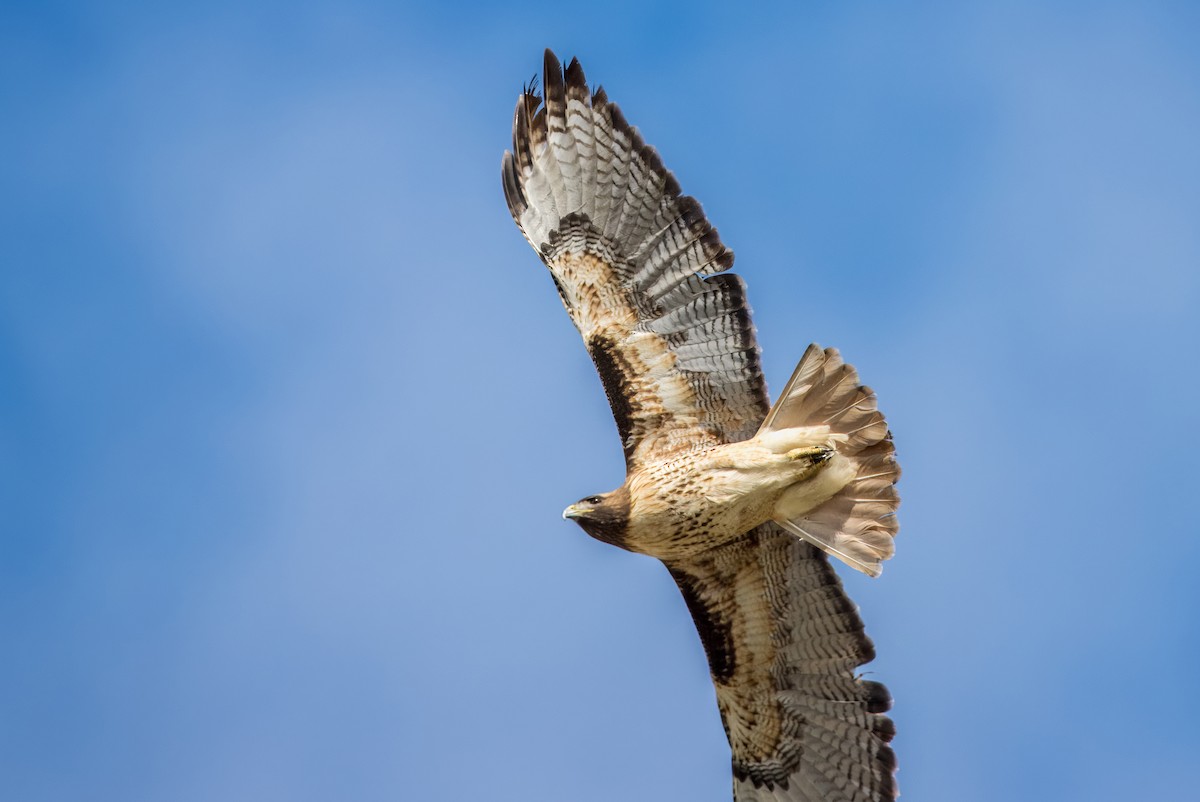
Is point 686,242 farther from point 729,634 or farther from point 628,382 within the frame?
point 729,634

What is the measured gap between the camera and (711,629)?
9.97 metres

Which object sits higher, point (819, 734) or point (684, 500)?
point (684, 500)

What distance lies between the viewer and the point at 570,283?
9789 mm

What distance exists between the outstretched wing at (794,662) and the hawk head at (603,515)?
76 centimetres

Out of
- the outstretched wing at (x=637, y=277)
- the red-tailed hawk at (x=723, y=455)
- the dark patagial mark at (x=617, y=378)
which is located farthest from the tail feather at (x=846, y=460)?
the dark patagial mark at (x=617, y=378)

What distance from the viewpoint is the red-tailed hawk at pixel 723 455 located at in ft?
30.2

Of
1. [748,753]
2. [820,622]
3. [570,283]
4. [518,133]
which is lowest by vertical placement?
[748,753]

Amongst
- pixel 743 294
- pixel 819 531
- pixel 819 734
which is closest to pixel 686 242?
pixel 743 294

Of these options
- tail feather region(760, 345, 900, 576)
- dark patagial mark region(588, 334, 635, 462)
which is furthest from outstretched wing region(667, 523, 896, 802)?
dark patagial mark region(588, 334, 635, 462)

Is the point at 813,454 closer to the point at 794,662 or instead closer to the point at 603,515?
the point at 603,515

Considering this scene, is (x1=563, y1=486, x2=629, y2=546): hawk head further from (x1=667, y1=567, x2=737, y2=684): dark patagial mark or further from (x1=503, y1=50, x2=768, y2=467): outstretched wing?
(x1=667, y1=567, x2=737, y2=684): dark patagial mark

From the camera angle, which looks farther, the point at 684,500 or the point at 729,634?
the point at 729,634

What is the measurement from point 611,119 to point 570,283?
1209mm

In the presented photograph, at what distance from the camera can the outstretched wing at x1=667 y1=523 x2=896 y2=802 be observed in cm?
973
